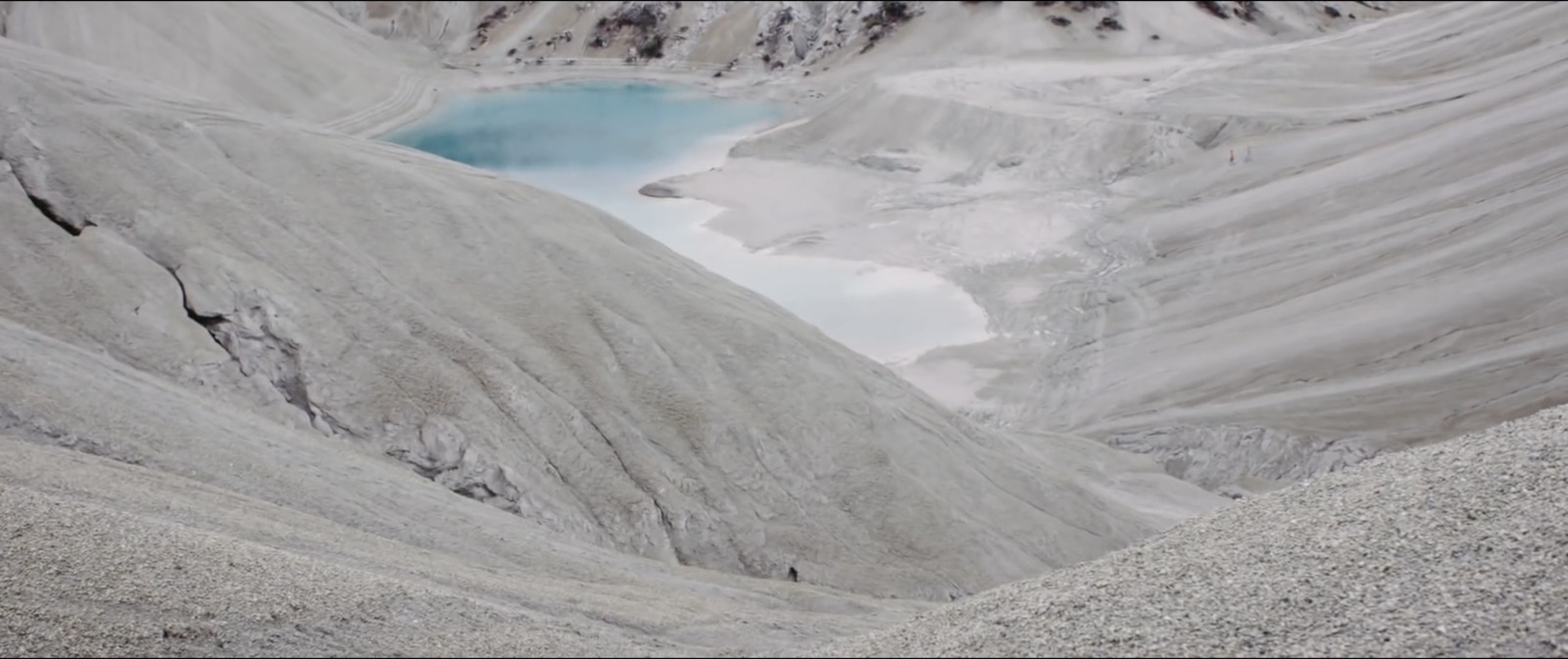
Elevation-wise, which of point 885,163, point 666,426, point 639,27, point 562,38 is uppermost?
point 639,27

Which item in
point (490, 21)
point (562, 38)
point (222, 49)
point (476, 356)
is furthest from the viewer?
point (490, 21)

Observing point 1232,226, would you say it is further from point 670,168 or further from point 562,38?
point 562,38

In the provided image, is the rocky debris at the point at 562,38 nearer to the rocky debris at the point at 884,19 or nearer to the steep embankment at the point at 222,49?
the steep embankment at the point at 222,49

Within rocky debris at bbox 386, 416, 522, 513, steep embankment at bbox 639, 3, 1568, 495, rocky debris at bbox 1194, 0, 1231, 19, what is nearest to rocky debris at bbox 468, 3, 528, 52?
steep embankment at bbox 639, 3, 1568, 495

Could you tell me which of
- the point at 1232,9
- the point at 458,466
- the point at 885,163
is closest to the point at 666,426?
the point at 458,466

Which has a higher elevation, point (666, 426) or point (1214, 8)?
point (1214, 8)

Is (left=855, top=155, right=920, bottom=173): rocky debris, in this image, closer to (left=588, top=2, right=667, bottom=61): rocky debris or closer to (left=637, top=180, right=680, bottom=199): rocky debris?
(left=637, top=180, right=680, bottom=199): rocky debris

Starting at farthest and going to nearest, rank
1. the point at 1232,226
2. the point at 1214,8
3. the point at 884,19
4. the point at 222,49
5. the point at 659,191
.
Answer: the point at 884,19, the point at 1214,8, the point at 222,49, the point at 659,191, the point at 1232,226
